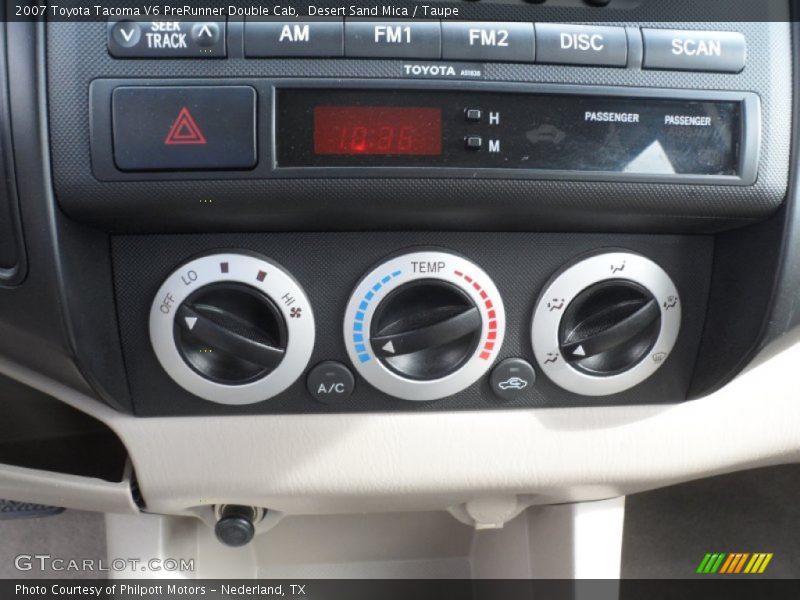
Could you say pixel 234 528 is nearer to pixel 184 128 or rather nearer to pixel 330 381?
pixel 330 381

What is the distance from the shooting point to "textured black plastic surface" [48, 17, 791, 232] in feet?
1.70

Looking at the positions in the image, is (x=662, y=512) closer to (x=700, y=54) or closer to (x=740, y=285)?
(x=740, y=285)

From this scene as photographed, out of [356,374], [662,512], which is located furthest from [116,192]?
[662,512]

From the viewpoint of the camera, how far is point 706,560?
1201 millimetres

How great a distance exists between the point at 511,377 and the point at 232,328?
0.23 m

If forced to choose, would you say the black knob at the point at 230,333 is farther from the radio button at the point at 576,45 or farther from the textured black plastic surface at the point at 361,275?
the radio button at the point at 576,45

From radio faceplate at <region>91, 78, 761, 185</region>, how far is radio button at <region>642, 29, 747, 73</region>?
20 mm

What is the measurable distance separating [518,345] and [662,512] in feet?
2.40

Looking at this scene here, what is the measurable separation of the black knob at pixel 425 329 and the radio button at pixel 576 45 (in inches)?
7.3

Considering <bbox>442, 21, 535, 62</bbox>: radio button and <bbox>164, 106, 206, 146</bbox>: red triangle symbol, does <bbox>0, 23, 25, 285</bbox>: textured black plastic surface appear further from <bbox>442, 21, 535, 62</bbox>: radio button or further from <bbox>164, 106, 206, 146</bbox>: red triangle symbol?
<bbox>442, 21, 535, 62</bbox>: radio button

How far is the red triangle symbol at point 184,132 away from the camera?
52cm

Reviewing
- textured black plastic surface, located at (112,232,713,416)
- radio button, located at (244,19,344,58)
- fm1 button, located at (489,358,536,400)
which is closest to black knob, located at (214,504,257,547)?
textured black plastic surface, located at (112,232,713,416)

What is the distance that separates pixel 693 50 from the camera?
0.54m

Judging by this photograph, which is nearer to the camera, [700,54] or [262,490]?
[700,54]
